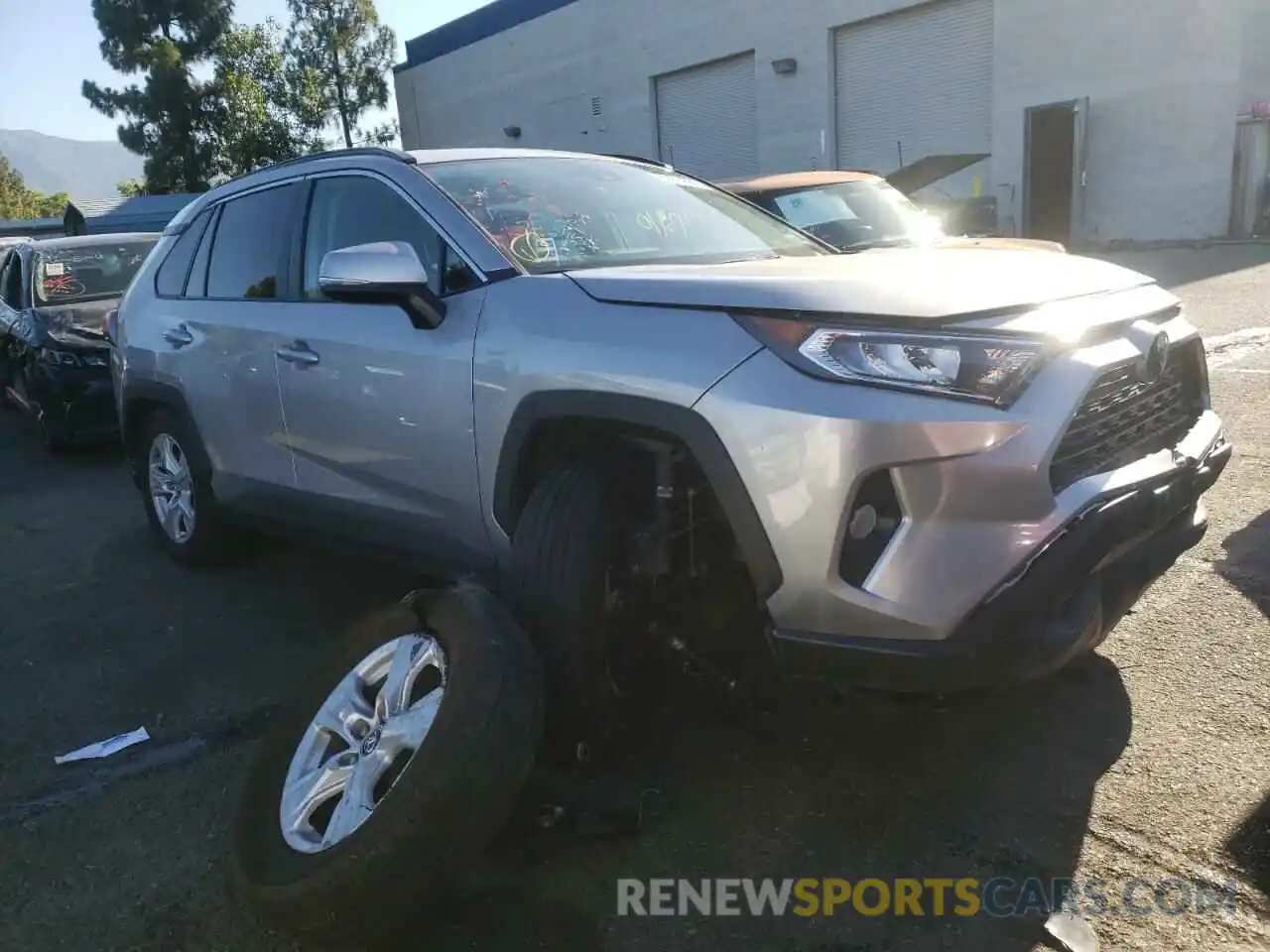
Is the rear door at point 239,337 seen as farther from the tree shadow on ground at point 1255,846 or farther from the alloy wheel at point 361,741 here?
the tree shadow on ground at point 1255,846

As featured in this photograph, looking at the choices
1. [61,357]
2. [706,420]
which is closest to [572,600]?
[706,420]

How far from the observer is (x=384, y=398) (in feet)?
10.9

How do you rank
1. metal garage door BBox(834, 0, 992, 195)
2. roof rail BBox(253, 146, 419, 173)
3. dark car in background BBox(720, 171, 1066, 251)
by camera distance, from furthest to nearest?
1. metal garage door BBox(834, 0, 992, 195)
2. dark car in background BBox(720, 171, 1066, 251)
3. roof rail BBox(253, 146, 419, 173)

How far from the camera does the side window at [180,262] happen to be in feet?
15.3

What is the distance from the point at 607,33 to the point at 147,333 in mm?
28411

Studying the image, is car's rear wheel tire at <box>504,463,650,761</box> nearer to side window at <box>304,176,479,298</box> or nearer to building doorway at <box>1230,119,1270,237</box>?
side window at <box>304,176,479,298</box>

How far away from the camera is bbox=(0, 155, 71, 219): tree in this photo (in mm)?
72312

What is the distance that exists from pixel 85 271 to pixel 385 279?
6808mm

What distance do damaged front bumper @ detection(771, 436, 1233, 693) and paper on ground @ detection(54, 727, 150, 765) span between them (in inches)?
84.1

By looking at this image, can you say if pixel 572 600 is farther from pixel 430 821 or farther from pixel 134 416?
pixel 134 416

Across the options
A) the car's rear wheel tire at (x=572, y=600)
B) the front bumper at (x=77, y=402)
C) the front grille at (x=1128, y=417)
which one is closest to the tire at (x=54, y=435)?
the front bumper at (x=77, y=402)

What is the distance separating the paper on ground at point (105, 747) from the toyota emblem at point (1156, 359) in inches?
122

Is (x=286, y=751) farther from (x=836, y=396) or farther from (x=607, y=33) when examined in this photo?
(x=607, y=33)

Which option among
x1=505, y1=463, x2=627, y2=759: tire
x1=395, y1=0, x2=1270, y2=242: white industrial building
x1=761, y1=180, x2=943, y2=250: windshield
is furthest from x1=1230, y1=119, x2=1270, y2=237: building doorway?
x1=505, y1=463, x2=627, y2=759: tire
